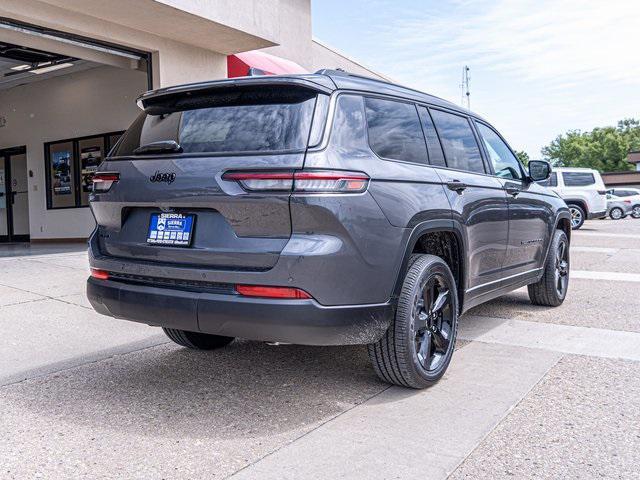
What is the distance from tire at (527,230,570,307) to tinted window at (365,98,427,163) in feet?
9.13

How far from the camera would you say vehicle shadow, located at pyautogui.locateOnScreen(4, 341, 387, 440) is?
334 cm

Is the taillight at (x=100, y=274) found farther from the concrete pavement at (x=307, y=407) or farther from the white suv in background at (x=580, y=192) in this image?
the white suv in background at (x=580, y=192)

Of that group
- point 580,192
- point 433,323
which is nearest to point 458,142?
point 433,323

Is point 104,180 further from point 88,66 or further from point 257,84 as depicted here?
point 88,66

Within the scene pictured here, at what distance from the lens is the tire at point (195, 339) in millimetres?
4570

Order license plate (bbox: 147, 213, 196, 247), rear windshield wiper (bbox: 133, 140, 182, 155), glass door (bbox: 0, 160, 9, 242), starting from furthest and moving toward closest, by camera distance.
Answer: glass door (bbox: 0, 160, 9, 242), rear windshield wiper (bbox: 133, 140, 182, 155), license plate (bbox: 147, 213, 196, 247)

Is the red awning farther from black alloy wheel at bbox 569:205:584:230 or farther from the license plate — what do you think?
black alloy wheel at bbox 569:205:584:230

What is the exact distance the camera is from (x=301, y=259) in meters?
3.08

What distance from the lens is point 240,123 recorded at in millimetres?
3426

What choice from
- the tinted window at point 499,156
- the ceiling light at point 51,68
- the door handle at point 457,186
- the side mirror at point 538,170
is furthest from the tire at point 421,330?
the ceiling light at point 51,68

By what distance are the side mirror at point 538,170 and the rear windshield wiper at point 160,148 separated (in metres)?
3.86

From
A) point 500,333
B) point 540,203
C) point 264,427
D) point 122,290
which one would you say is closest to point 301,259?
point 264,427

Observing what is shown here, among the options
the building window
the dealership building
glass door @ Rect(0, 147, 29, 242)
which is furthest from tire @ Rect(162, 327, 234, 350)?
glass door @ Rect(0, 147, 29, 242)

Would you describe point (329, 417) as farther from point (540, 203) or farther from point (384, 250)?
point (540, 203)
